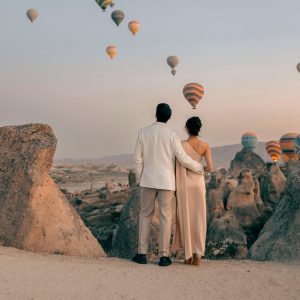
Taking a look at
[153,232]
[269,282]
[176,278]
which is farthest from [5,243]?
[153,232]

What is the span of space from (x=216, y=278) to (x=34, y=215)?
2.80 meters

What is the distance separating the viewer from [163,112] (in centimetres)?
606

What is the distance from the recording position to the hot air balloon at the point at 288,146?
50281mm

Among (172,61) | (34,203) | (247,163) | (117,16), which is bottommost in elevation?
(34,203)

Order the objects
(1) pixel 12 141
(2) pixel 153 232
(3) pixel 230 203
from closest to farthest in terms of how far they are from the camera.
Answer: (1) pixel 12 141 → (2) pixel 153 232 → (3) pixel 230 203

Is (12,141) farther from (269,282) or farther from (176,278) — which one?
(269,282)

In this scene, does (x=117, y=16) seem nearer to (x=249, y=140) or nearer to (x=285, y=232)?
(x=249, y=140)

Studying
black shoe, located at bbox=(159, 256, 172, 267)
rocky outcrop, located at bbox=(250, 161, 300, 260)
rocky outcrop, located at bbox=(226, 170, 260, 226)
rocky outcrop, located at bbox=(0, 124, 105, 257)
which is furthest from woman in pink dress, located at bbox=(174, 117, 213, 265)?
rocky outcrop, located at bbox=(226, 170, 260, 226)

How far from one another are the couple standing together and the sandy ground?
0.35 metres

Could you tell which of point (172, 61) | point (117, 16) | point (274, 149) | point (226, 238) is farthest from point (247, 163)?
point (226, 238)

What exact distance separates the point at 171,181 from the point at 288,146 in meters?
46.8

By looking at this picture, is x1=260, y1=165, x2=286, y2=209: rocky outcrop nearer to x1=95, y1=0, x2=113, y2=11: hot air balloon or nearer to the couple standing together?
the couple standing together

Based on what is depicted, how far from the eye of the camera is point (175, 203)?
6250mm

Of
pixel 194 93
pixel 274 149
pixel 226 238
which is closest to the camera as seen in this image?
pixel 226 238
